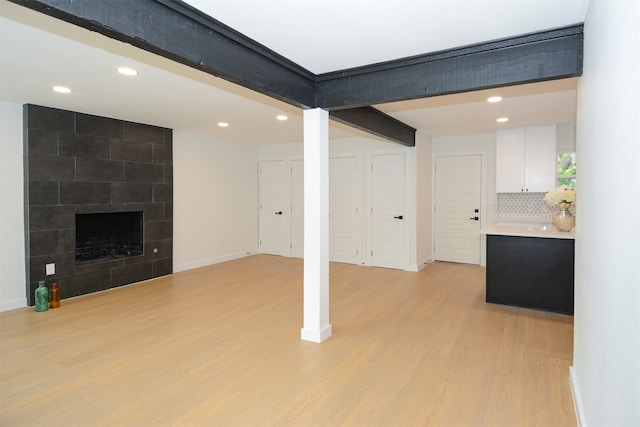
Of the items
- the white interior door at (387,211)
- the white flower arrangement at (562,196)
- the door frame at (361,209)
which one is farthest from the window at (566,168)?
the door frame at (361,209)

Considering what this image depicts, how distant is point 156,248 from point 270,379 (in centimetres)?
390

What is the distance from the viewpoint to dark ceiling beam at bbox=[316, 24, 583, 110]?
90.8 inches

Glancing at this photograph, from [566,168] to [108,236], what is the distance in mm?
7236

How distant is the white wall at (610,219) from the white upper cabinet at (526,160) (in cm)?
386

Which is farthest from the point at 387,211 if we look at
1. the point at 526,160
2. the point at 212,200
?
the point at 212,200

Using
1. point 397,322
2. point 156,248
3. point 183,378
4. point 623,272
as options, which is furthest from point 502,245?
point 156,248

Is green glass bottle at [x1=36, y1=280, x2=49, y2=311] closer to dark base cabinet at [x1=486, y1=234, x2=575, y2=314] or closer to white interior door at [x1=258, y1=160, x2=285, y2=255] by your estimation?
white interior door at [x1=258, y1=160, x2=285, y2=255]

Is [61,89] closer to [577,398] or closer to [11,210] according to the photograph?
[11,210]

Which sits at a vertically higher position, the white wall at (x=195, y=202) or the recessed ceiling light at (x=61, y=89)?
the recessed ceiling light at (x=61, y=89)

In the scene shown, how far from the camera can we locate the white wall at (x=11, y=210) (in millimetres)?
4176

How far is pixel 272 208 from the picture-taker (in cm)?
795

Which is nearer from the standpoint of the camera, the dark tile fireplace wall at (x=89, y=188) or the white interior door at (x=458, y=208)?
the dark tile fireplace wall at (x=89, y=188)

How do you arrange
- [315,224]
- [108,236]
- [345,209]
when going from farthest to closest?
[345,209]
[108,236]
[315,224]

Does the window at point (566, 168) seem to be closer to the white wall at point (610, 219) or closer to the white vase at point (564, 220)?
the white vase at point (564, 220)
